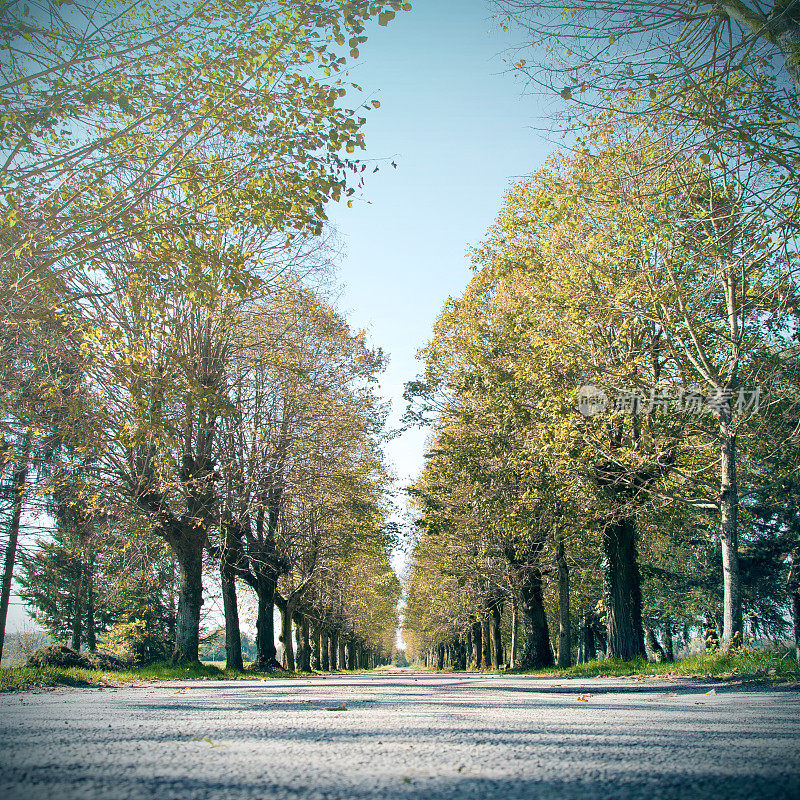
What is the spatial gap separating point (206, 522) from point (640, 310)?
12.9 m

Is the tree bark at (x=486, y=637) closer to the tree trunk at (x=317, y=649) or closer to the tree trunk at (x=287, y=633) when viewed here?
the tree trunk at (x=287, y=633)

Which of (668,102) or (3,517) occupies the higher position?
(668,102)

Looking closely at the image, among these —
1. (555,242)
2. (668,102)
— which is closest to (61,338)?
(668,102)

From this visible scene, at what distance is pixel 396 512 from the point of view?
80.1ft

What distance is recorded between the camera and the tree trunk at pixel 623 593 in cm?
1599

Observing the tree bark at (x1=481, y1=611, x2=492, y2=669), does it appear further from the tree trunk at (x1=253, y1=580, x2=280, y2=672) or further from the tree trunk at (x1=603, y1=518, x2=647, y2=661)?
the tree trunk at (x1=603, y1=518, x2=647, y2=661)

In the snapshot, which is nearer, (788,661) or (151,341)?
(788,661)

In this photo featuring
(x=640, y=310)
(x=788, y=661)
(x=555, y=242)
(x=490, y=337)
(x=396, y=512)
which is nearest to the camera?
(x=788, y=661)

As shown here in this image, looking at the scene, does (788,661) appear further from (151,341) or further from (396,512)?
(396,512)

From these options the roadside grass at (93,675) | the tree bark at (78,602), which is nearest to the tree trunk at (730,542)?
the roadside grass at (93,675)

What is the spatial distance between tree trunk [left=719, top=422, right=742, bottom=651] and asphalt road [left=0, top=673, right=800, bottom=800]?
6.53m

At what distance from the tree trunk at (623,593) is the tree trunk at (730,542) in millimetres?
3747

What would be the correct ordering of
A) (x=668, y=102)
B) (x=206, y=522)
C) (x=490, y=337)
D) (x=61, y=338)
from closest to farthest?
(x=668, y=102), (x=61, y=338), (x=206, y=522), (x=490, y=337)

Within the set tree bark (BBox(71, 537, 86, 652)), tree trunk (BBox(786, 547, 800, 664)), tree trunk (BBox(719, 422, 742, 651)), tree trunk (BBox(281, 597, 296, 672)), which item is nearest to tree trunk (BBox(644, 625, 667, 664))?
tree trunk (BBox(786, 547, 800, 664))
